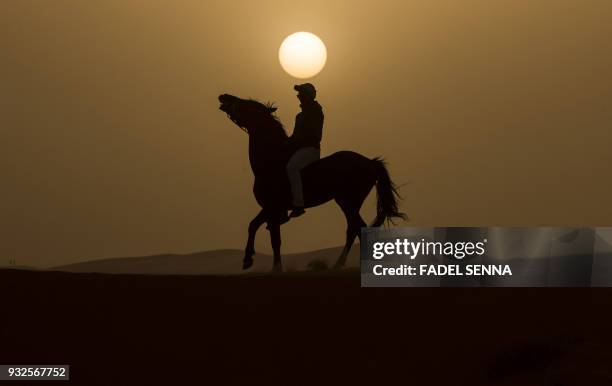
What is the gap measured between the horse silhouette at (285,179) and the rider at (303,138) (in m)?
0.11

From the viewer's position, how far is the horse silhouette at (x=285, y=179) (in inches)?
476

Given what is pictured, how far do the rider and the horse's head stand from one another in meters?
0.56

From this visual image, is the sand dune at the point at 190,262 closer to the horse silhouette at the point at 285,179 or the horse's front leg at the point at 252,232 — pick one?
the horse silhouette at the point at 285,179

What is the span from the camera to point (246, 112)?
1259 centimetres

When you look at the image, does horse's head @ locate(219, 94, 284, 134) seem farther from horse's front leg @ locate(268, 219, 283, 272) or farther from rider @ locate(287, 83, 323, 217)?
horse's front leg @ locate(268, 219, 283, 272)

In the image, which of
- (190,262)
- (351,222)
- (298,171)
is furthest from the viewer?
(190,262)

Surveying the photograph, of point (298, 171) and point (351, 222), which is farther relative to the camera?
point (351, 222)

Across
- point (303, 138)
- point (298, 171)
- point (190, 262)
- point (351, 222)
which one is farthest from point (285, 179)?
point (190, 262)

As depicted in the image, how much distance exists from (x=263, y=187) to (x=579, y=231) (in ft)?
15.1

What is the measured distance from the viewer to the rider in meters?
12.2

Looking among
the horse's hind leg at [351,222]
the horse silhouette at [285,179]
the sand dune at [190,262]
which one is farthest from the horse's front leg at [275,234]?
the sand dune at [190,262]

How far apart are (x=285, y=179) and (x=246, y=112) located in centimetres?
126

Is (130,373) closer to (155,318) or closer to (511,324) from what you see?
(155,318)

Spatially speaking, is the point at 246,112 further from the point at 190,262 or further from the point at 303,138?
Result: the point at 190,262
